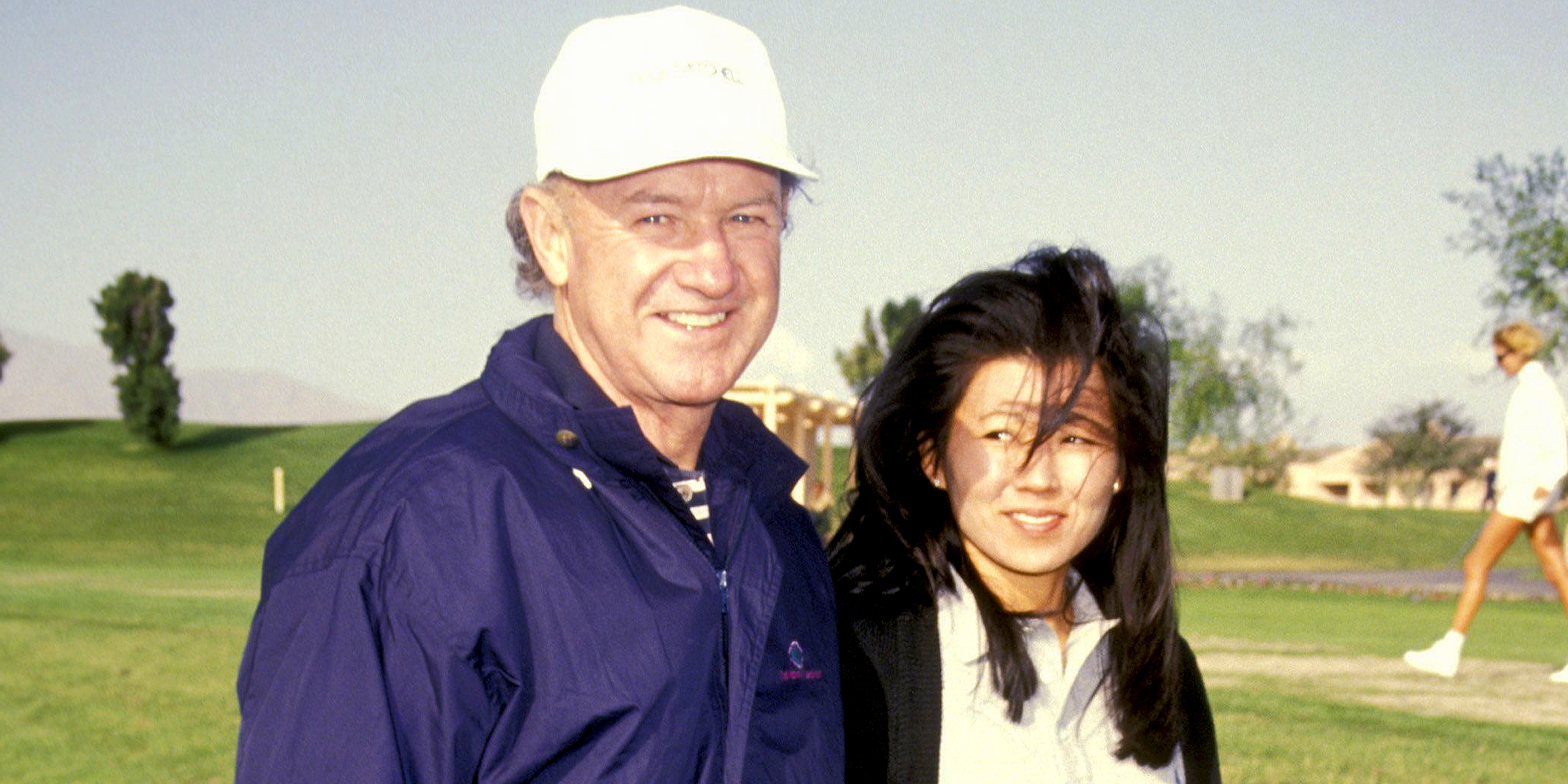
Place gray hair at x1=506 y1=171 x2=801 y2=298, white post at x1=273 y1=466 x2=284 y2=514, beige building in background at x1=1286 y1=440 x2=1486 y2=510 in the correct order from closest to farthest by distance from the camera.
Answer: gray hair at x1=506 y1=171 x2=801 y2=298 → white post at x1=273 y1=466 x2=284 y2=514 → beige building in background at x1=1286 y1=440 x2=1486 y2=510

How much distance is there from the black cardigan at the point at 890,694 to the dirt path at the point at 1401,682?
23.0ft

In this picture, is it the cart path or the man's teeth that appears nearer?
the man's teeth

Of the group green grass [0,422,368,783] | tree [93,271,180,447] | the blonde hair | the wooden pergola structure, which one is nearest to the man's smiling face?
green grass [0,422,368,783]

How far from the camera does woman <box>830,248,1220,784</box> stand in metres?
2.76

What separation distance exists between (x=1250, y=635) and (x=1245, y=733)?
21.8 feet

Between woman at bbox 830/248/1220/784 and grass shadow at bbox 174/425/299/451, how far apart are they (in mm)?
A: 61060

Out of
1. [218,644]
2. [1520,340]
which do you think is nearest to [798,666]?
[1520,340]

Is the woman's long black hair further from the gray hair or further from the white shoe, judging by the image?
the white shoe

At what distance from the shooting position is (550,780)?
6.01ft

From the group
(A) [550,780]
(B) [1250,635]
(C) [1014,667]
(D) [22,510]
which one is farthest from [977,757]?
(D) [22,510]

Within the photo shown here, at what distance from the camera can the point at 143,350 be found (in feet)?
202

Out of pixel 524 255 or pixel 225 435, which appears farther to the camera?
pixel 225 435

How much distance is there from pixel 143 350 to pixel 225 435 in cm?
473

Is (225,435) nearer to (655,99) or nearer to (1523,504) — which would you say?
(1523,504)
